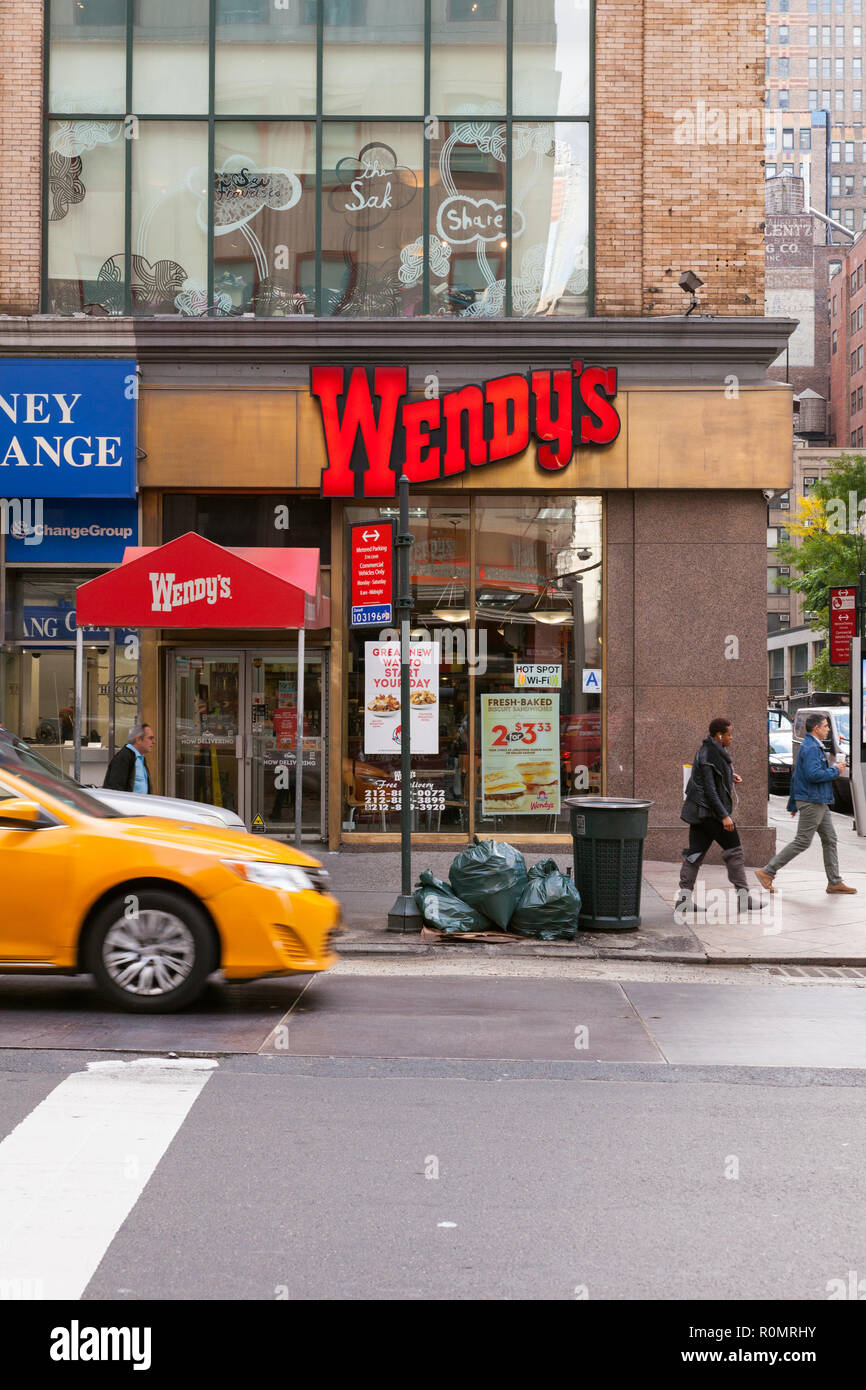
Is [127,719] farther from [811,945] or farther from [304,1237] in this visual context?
[304,1237]

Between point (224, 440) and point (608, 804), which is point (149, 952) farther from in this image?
point (224, 440)

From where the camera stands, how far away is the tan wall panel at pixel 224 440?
1494 centimetres

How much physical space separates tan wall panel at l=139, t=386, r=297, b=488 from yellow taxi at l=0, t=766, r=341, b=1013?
8.09 m

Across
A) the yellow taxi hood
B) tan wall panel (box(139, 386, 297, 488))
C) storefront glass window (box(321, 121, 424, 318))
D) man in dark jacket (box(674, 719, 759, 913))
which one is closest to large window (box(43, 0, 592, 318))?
storefront glass window (box(321, 121, 424, 318))

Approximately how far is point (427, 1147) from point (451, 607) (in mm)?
10466

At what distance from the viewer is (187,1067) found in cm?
630

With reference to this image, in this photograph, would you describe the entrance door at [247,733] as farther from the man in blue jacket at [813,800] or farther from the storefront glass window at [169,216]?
the man in blue jacket at [813,800]

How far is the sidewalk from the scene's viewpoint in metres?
9.96

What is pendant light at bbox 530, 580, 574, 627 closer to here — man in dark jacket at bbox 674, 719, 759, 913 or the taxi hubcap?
man in dark jacket at bbox 674, 719, 759, 913

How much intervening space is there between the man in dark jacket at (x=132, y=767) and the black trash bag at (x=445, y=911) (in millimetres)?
3111

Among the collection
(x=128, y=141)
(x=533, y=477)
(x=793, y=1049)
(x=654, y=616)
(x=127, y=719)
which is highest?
(x=128, y=141)
